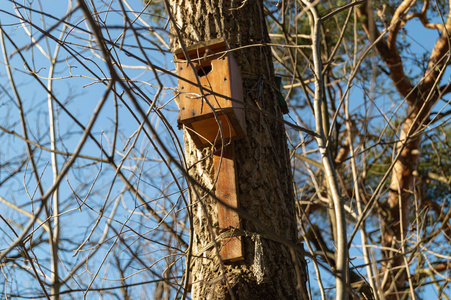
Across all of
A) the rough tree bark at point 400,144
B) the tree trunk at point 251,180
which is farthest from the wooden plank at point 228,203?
the rough tree bark at point 400,144

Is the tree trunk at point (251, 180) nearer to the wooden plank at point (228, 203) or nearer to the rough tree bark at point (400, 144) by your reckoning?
the wooden plank at point (228, 203)

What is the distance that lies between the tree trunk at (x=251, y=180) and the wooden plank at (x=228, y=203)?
0.02m

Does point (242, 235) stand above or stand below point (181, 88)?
below

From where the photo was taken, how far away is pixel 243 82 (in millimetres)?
2045

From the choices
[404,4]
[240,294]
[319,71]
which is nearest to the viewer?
[319,71]

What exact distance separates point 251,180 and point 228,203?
13cm

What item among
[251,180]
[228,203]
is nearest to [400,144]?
[251,180]

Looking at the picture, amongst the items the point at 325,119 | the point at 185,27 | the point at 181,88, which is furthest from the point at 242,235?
the point at 325,119

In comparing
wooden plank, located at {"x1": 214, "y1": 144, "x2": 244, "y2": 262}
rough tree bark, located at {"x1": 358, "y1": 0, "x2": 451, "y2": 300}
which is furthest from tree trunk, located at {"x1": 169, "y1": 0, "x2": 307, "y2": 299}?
rough tree bark, located at {"x1": 358, "y1": 0, "x2": 451, "y2": 300}

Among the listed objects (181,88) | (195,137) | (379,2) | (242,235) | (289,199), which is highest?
(379,2)

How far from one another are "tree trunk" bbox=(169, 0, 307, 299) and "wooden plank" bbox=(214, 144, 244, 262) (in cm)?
2

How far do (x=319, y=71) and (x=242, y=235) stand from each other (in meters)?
0.71

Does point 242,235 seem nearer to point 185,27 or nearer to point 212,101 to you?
point 212,101

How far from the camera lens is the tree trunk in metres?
1.69
